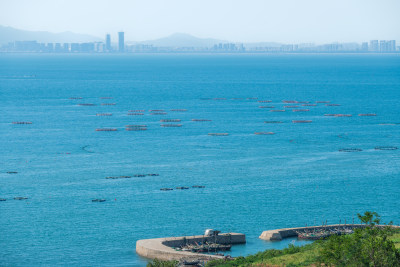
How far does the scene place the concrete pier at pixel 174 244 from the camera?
219ft

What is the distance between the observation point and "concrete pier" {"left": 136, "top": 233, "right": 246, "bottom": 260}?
66.8 m

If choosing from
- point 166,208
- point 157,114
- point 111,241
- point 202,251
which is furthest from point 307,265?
point 157,114

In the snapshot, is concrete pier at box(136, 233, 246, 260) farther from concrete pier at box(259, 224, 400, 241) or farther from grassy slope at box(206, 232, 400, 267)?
grassy slope at box(206, 232, 400, 267)

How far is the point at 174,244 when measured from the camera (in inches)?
2817

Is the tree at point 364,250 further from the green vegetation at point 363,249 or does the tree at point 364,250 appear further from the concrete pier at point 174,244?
the concrete pier at point 174,244

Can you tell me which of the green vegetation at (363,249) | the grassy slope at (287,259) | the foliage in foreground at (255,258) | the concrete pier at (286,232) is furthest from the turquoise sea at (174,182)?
the green vegetation at (363,249)

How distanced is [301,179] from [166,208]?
80.1ft

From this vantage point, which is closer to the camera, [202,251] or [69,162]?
[202,251]

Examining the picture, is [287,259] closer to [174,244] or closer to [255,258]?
[255,258]

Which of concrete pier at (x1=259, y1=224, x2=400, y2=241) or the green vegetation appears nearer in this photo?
the green vegetation

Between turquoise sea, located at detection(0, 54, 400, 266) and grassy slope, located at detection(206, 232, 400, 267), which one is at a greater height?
grassy slope, located at detection(206, 232, 400, 267)

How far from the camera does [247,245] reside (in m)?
74.0

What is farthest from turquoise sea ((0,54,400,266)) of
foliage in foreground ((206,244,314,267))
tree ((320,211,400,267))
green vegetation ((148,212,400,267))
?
tree ((320,211,400,267))

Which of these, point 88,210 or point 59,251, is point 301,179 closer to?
point 88,210
